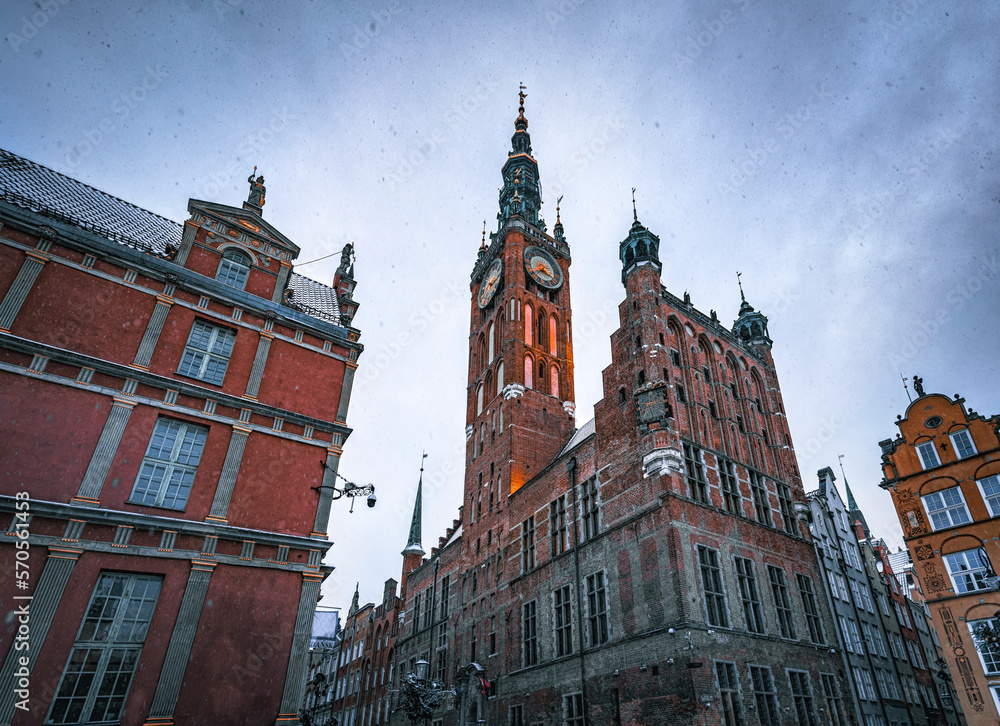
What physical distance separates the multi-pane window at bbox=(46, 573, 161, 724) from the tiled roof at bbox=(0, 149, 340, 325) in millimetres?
9632

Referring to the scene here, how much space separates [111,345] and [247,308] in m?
3.84

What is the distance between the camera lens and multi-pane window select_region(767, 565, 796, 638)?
26094 millimetres

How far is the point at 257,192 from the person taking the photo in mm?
21188

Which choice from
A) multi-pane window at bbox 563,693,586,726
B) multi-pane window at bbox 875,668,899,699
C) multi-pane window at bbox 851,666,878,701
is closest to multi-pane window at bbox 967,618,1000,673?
multi-pane window at bbox 851,666,878,701

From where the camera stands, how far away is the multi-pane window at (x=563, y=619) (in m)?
27.8

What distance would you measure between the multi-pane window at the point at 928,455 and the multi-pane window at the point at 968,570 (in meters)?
4.60

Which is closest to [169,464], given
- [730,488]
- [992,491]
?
[730,488]

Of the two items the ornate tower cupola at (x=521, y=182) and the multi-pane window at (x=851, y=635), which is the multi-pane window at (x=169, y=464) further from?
the ornate tower cupola at (x=521, y=182)

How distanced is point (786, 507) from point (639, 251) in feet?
53.9

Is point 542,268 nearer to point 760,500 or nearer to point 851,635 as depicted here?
point 760,500

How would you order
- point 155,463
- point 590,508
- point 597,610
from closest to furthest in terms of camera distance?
1. point 155,463
2. point 597,610
3. point 590,508

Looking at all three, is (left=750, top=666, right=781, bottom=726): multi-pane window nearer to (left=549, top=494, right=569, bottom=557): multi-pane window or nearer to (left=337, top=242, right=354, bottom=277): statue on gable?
(left=549, top=494, right=569, bottom=557): multi-pane window

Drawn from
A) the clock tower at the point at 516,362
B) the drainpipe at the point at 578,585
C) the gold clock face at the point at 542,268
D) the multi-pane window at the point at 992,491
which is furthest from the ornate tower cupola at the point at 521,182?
the multi-pane window at the point at 992,491

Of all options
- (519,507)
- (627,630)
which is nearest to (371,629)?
(519,507)
